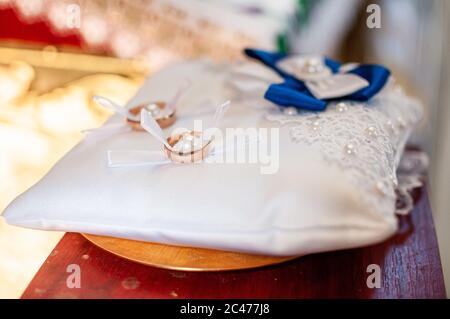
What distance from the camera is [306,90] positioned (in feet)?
2.39

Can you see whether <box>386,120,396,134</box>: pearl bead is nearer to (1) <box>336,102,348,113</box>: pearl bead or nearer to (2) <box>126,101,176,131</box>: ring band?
(1) <box>336,102,348,113</box>: pearl bead

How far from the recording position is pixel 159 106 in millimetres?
750

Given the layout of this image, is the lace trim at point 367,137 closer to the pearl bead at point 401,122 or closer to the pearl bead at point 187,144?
the pearl bead at point 401,122

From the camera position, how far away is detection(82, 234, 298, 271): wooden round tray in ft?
1.80

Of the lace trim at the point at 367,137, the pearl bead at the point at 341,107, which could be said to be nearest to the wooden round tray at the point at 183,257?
the lace trim at the point at 367,137

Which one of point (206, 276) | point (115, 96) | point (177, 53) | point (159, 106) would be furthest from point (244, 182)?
point (177, 53)

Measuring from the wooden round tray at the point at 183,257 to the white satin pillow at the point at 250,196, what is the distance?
2 cm

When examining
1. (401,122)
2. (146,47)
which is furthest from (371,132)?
(146,47)

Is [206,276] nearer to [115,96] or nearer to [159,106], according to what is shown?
[159,106]

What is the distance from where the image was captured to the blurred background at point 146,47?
0.90 metres

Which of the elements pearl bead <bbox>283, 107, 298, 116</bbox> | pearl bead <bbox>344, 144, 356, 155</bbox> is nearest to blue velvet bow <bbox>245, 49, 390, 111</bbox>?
pearl bead <bbox>283, 107, 298, 116</bbox>

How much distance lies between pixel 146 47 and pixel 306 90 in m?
0.59

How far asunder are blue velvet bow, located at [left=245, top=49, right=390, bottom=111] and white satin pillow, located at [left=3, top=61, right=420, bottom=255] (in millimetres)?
28

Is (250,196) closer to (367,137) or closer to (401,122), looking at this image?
(367,137)
